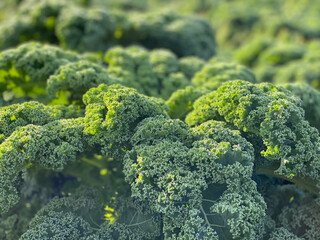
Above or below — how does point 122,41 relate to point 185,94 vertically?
below

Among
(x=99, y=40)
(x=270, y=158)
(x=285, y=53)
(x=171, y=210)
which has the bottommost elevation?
(x=285, y=53)

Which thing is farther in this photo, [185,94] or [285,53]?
[285,53]

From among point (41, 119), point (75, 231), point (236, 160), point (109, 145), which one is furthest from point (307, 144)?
point (41, 119)

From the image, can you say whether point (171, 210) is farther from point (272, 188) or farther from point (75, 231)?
point (272, 188)

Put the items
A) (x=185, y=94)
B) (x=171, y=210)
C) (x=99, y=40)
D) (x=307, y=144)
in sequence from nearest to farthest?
(x=171, y=210), (x=307, y=144), (x=185, y=94), (x=99, y=40)

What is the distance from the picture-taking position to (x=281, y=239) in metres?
5.97

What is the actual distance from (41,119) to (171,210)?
246 centimetres

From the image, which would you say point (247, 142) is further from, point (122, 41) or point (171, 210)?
point (122, 41)

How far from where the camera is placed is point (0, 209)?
5.52 meters

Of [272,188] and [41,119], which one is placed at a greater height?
[41,119]

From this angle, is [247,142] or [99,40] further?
[99,40]

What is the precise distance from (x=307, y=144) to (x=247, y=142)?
2.73 ft

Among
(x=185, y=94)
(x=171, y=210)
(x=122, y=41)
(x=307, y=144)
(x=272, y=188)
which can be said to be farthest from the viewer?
(x=122, y=41)

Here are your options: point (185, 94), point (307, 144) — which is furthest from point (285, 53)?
point (307, 144)
